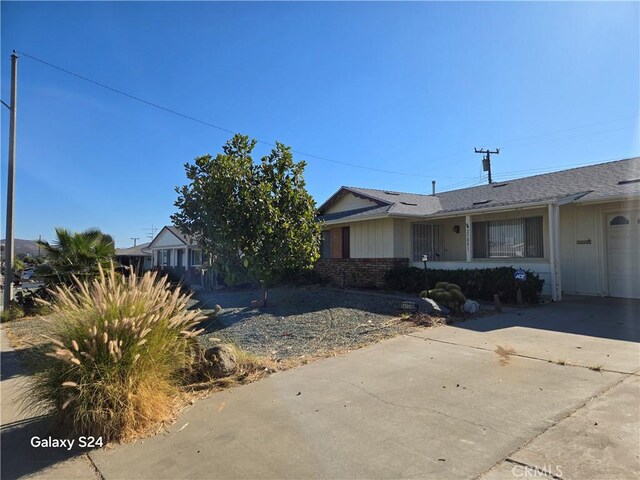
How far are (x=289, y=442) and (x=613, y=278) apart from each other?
11605 millimetres

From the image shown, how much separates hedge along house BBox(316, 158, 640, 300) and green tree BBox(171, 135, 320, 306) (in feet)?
7.13

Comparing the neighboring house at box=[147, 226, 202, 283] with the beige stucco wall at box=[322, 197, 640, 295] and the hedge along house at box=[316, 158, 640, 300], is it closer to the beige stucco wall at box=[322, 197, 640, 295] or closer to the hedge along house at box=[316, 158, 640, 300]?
the hedge along house at box=[316, 158, 640, 300]

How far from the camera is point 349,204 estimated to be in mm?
19453

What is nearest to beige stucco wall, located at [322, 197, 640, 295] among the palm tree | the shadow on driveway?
the shadow on driveway

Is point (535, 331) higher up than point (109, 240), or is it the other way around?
point (109, 240)

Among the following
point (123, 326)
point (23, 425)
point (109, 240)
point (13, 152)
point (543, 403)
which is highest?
point (13, 152)

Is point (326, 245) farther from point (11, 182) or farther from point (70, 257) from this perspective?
point (11, 182)

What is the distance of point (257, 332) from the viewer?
8.60 metres

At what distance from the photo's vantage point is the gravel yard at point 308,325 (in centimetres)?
754

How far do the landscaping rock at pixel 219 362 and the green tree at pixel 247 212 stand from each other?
4490 mm

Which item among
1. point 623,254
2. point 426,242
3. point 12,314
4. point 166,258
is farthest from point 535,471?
point 166,258

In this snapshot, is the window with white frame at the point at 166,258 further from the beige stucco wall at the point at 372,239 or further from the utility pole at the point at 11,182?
the beige stucco wall at the point at 372,239

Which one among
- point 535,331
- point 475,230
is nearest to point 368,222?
point 475,230

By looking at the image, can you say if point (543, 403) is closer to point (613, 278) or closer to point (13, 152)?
point (613, 278)
